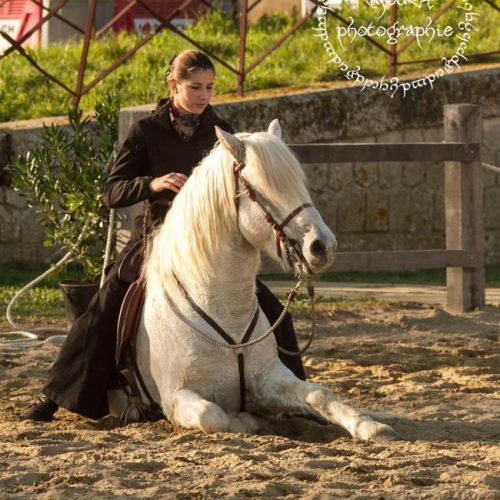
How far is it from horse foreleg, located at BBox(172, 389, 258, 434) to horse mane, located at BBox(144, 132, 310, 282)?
0.48 meters

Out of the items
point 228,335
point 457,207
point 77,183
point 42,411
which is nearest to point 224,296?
point 228,335

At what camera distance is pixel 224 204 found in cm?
569

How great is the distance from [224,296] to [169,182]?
533mm

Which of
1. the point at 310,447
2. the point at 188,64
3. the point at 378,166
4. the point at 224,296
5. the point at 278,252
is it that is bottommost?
the point at 310,447

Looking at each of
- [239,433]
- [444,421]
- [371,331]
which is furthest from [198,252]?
[371,331]

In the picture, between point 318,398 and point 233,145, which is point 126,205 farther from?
point 318,398

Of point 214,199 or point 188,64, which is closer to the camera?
point 214,199

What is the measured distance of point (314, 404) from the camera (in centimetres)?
577

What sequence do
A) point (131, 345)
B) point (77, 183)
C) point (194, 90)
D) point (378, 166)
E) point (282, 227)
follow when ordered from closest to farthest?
point (282, 227) → point (194, 90) → point (131, 345) → point (77, 183) → point (378, 166)

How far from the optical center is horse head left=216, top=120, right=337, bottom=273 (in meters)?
5.34

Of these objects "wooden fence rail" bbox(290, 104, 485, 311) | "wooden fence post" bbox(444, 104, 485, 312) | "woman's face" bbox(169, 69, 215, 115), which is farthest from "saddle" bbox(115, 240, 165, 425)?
"wooden fence post" bbox(444, 104, 485, 312)

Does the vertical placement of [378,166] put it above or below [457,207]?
above

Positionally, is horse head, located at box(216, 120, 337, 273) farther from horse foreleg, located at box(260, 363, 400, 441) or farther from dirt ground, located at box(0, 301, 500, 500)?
dirt ground, located at box(0, 301, 500, 500)

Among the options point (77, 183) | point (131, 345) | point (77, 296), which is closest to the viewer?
point (131, 345)
